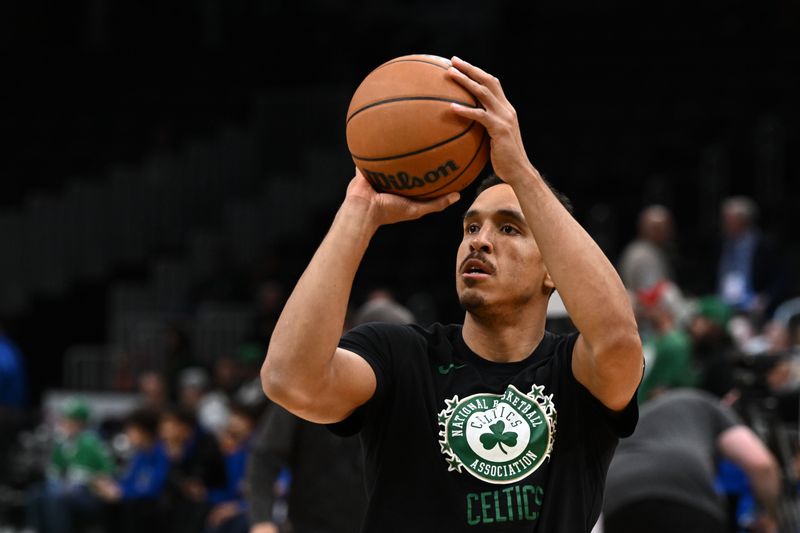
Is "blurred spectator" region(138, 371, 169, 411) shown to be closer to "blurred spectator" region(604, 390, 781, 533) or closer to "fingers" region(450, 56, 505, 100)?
"blurred spectator" region(604, 390, 781, 533)

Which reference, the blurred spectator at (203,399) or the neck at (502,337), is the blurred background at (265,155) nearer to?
the blurred spectator at (203,399)

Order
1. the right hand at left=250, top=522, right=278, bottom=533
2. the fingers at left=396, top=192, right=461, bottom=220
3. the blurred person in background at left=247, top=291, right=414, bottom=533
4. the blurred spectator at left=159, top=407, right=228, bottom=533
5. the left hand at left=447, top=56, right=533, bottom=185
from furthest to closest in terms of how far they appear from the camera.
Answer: the blurred spectator at left=159, top=407, right=228, bottom=533 < the blurred person in background at left=247, top=291, right=414, bottom=533 < the right hand at left=250, top=522, right=278, bottom=533 < the fingers at left=396, top=192, right=461, bottom=220 < the left hand at left=447, top=56, right=533, bottom=185

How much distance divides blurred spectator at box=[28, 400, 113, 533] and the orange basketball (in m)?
8.75

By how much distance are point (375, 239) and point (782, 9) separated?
5.46 meters

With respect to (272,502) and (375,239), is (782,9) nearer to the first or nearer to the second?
(375,239)

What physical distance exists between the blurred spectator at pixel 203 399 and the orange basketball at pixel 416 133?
8.40 m

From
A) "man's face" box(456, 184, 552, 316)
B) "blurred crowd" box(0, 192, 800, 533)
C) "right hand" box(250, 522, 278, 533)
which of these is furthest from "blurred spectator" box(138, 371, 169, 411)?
"man's face" box(456, 184, 552, 316)

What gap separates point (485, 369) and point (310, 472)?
251 centimetres

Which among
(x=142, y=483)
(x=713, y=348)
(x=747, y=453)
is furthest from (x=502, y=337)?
(x=142, y=483)

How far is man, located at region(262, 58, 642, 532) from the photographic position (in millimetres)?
3113

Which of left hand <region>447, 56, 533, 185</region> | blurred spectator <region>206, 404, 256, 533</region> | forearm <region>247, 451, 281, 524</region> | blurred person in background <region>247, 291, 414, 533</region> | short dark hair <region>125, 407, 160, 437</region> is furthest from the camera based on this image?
short dark hair <region>125, 407, 160, 437</region>

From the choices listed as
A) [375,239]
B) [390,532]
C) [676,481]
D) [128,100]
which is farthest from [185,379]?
[390,532]

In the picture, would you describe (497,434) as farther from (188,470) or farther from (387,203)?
(188,470)

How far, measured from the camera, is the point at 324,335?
3.06 meters
